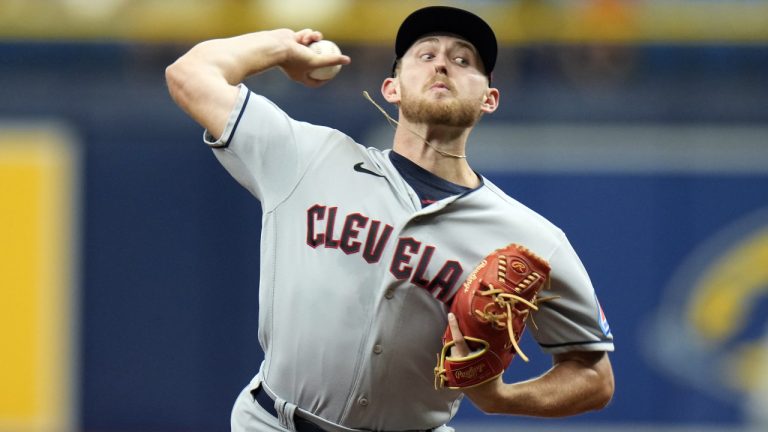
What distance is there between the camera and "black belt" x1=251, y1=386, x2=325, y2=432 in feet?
11.1

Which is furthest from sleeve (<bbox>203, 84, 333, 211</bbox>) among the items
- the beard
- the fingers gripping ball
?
the fingers gripping ball

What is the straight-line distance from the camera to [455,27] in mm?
3533

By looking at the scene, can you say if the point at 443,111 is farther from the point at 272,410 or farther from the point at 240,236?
the point at 240,236

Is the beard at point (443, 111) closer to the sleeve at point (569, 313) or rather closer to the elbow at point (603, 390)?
the sleeve at point (569, 313)

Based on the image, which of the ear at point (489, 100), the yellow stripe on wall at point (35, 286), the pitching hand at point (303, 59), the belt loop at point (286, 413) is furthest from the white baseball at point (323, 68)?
the yellow stripe on wall at point (35, 286)

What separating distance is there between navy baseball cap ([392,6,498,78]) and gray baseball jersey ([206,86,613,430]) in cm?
39

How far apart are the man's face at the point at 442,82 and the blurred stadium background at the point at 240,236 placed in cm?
373

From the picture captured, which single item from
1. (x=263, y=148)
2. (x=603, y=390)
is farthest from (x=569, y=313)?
(x=263, y=148)

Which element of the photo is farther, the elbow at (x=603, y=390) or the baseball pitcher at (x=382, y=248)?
the elbow at (x=603, y=390)

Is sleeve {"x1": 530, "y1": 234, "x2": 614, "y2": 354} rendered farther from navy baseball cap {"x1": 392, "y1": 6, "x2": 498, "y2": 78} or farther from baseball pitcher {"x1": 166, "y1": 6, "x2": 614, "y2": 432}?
navy baseball cap {"x1": 392, "y1": 6, "x2": 498, "y2": 78}

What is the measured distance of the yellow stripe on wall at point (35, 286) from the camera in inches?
288

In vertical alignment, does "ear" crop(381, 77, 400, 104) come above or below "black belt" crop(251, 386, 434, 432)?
above

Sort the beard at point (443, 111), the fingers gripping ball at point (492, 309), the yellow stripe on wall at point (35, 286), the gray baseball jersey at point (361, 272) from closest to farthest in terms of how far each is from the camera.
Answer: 1. the fingers gripping ball at point (492, 309)
2. the gray baseball jersey at point (361, 272)
3. the beard at point (443, 111)
4. the yellow stripe on wall at point (35, 286)

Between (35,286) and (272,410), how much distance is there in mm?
4244
